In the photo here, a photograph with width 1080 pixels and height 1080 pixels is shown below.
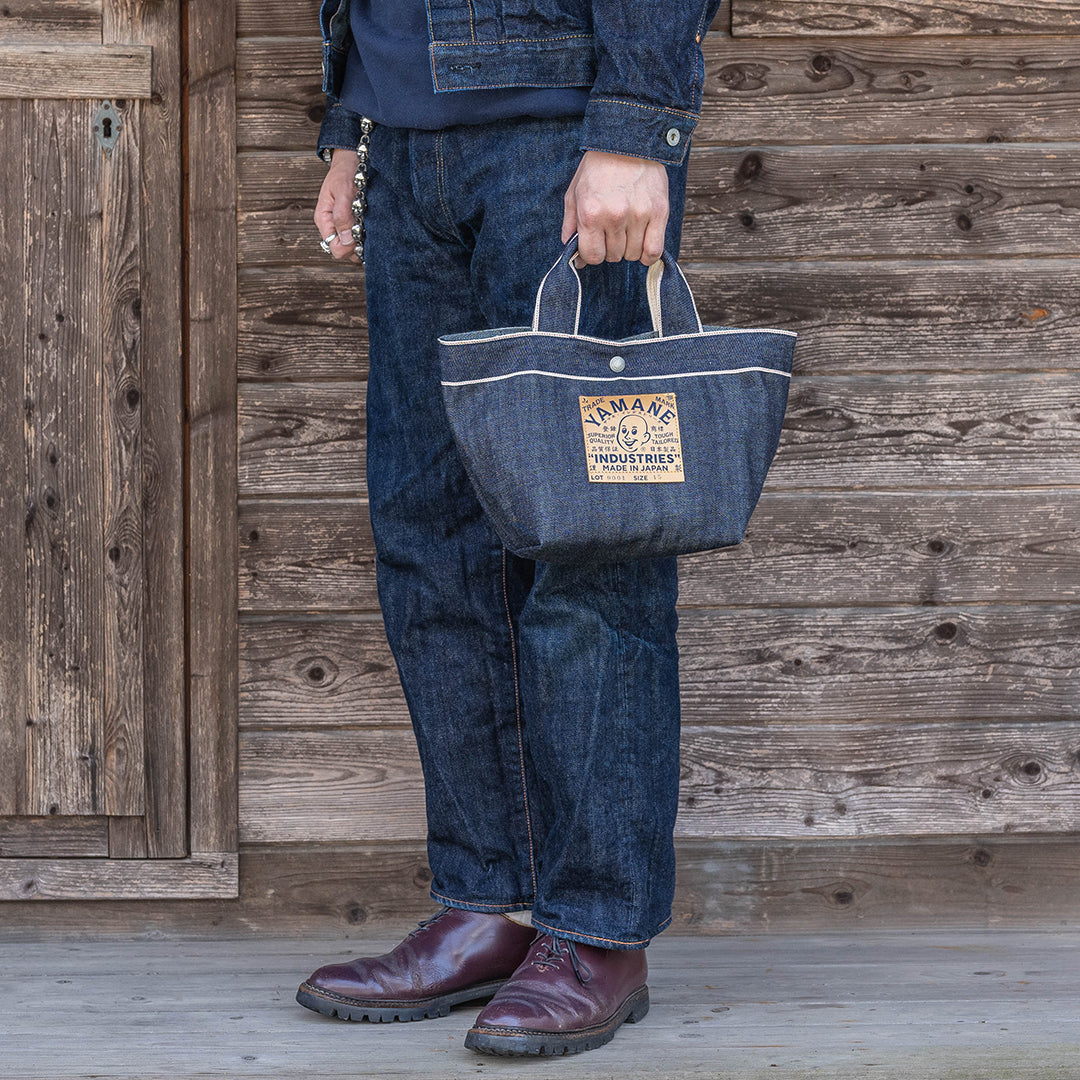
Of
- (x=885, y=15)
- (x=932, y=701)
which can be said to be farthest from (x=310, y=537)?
(x=885, y=15)

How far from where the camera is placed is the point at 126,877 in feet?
5.65

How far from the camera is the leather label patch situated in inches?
42.4

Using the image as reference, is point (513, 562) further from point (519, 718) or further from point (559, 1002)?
point (559, 1002)

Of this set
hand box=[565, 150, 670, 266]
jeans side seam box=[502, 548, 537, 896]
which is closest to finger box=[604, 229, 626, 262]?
hand box=[565, 150, 670, 266]

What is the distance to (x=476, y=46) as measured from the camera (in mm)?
1147

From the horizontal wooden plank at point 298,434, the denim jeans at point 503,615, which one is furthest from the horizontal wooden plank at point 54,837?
the denim jeans at point 503,615

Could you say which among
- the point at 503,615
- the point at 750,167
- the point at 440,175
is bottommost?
the point at 503,615

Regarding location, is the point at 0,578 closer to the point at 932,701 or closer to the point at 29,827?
the point at 29,827

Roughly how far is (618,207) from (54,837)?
1.26m

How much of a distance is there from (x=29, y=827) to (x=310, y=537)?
59 cm

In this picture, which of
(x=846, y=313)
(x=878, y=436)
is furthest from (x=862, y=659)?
(x=846, y=313)

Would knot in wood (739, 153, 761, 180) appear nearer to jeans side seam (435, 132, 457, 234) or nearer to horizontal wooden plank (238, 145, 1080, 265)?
horizontal wooden plank (238, 145, 1080, 265)

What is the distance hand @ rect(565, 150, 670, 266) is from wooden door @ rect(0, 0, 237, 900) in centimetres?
82

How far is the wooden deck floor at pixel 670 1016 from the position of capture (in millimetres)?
Result: 1162
